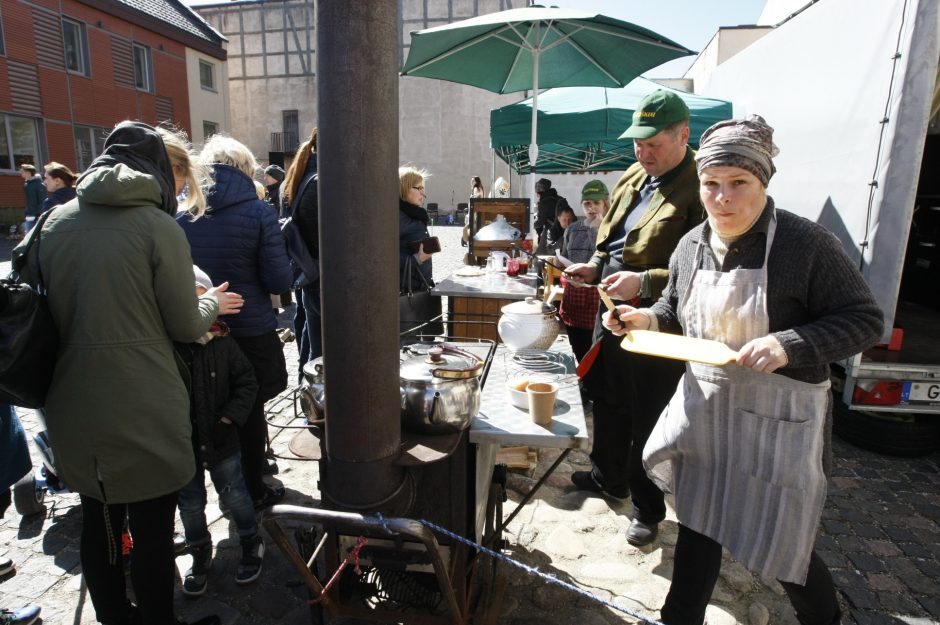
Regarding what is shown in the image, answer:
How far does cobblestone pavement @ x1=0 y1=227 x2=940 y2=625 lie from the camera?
2.29 meters

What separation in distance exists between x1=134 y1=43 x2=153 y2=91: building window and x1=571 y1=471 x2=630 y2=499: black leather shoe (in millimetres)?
22748

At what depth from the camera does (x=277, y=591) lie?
2.42 m

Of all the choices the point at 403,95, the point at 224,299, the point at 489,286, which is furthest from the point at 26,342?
the point at 403,95

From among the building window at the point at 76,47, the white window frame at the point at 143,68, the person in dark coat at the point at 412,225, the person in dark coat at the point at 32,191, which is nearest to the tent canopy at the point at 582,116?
the person in dark coat at the point at 412,225

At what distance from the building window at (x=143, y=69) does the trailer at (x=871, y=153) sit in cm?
2210

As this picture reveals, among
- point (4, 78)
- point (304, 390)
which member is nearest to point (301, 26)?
point (4, 78)

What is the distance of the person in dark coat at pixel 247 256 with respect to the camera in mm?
2512

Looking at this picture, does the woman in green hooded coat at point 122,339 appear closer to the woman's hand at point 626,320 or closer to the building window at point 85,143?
the woman's hand at point 626,320

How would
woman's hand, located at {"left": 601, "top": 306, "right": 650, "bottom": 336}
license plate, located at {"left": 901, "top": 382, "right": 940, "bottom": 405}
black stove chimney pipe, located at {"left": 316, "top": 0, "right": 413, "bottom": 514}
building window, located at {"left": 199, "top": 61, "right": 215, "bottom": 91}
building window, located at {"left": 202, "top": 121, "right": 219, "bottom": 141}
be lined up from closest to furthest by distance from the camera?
black stove chimney pipe, located at {"left": 316, "top": 0, "right": 413, "bottom": 514}, woman's hand, located at {"left": 601, "top": 306, "right": 650, "bottom": 336}, license plate, located at {"left": 901, "top": 382, "right": 940, "bottom": 405}, building window, located at {"left": 199, "top": 61, "right": 215, "bottom": 91}, building window, located at {"left": 202, "top": 121, "right": 219, "bottom": 141}

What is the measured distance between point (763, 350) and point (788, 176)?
357cm

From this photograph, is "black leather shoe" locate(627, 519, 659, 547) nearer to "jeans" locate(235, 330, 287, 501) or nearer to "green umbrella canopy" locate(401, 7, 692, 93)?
"jeans" locate(235, 330, 287, 501)

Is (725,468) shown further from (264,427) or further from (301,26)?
(301,26)

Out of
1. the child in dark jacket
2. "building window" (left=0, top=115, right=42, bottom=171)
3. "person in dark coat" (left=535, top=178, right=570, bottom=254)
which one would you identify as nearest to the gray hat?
"person in dark coat" (left=535, top=178, right=570, bottom=254)

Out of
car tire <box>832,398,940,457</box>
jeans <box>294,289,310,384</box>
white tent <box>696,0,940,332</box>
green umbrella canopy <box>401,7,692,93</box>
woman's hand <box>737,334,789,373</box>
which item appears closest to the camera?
woman's hand <box>737,334,789,373</box>
